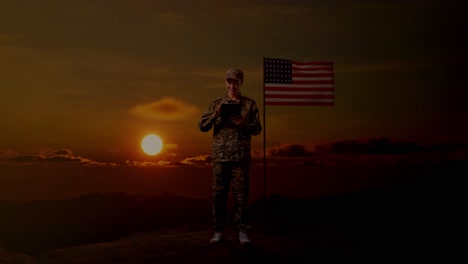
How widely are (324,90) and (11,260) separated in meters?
5.16

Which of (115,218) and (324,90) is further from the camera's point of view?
(115,218)

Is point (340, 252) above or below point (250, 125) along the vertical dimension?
below

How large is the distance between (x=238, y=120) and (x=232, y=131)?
195mm

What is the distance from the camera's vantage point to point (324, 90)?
8.03m

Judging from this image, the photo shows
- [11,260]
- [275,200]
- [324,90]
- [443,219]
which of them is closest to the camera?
[11,260]

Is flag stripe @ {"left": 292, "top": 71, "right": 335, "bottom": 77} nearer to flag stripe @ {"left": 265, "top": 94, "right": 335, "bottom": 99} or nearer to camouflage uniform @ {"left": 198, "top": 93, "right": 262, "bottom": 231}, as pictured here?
flag stripe @ {"left": 265, "top": 94, "right": 335, "bottom": 99}

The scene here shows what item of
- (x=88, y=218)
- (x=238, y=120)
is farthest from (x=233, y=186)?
(x=88, y=218)

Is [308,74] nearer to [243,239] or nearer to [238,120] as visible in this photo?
[238,120]

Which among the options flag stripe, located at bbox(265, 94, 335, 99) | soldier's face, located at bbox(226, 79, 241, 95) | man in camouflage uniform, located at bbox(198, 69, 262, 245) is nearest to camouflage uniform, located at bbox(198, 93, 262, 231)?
man in camouflage uniform, located at bbox(198, 69, 262, 245)

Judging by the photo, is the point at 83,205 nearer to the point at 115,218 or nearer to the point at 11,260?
the point at 115,218

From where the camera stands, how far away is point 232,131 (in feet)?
18.8

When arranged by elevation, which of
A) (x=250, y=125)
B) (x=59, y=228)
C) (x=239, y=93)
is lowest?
(x=59, y=228)

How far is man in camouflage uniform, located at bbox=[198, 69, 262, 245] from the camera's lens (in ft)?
18.5

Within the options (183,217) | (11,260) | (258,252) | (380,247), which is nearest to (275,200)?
(183,217)
